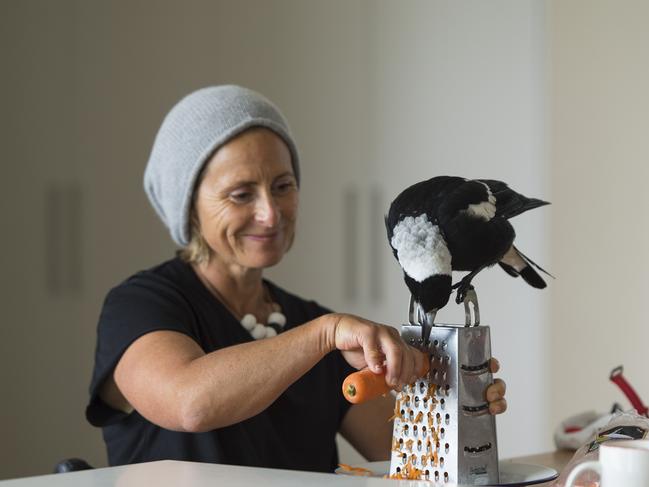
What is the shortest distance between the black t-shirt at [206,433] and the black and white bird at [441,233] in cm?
54

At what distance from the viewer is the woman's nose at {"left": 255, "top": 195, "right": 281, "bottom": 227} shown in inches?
66.9

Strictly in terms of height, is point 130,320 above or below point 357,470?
above

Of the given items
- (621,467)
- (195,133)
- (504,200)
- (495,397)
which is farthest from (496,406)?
(195,133)

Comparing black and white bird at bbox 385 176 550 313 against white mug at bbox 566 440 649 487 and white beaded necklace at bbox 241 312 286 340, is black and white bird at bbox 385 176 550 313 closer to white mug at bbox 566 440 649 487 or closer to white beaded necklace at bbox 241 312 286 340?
white mug at bbox 566 440 649 487

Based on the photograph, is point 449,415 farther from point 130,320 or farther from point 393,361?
point 130,320

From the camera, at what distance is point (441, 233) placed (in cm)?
113

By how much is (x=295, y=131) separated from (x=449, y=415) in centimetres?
226

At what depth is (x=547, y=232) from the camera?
3.93 meters

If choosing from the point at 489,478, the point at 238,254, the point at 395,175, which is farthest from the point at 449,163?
the point at 489,478

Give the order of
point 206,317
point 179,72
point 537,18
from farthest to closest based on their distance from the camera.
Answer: point 537,18, point 179,72, point 206,317

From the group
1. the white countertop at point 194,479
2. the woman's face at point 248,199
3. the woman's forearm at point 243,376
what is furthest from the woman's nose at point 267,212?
the white countertop at point 194,479

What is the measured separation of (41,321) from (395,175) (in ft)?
4.79

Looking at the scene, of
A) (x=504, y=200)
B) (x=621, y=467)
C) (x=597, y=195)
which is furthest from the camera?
(x=597, y=195)

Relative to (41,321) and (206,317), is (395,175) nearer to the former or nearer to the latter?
(41,321)
